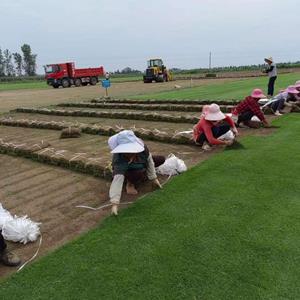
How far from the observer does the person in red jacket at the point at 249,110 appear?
8.37 metres

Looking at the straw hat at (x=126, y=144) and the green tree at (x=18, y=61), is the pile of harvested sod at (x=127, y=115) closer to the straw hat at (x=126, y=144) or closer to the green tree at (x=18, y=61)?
the straw hat at (x=126, y=144)

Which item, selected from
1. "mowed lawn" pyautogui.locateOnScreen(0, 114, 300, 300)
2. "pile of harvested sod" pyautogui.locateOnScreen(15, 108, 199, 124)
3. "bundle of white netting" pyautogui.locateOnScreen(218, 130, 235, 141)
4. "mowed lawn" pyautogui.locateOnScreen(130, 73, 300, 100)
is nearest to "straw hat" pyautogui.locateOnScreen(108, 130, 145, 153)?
"mowed lawn" pyautogui.locateOnScreen(0, 114, 300, 300)

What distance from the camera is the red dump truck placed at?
36.9 meters

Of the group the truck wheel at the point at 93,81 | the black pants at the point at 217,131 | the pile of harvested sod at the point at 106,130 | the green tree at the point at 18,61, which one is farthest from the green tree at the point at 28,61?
the black pants at the point at 217,131

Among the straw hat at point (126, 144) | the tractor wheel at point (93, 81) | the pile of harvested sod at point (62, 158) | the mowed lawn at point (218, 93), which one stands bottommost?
the tractor wheel at point (93, 81)

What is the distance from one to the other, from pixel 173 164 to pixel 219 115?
1.45m

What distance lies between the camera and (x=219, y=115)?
6.75 m

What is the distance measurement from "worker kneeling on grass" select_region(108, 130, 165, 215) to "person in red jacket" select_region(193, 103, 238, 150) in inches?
79.2

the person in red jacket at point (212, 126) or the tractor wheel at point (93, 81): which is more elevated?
the person in red jacket at point (212, 126)

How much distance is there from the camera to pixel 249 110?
8.69m

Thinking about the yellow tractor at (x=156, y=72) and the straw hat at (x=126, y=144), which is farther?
the yellow tractor at (x=156, y=72)

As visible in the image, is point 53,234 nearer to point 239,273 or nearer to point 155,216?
point 155,216

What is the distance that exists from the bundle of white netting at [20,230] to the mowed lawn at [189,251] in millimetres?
544

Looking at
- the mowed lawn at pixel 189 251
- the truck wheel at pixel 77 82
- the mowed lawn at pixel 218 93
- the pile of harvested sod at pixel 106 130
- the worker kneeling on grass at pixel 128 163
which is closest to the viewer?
the mowed lawn at pixel 189 251
